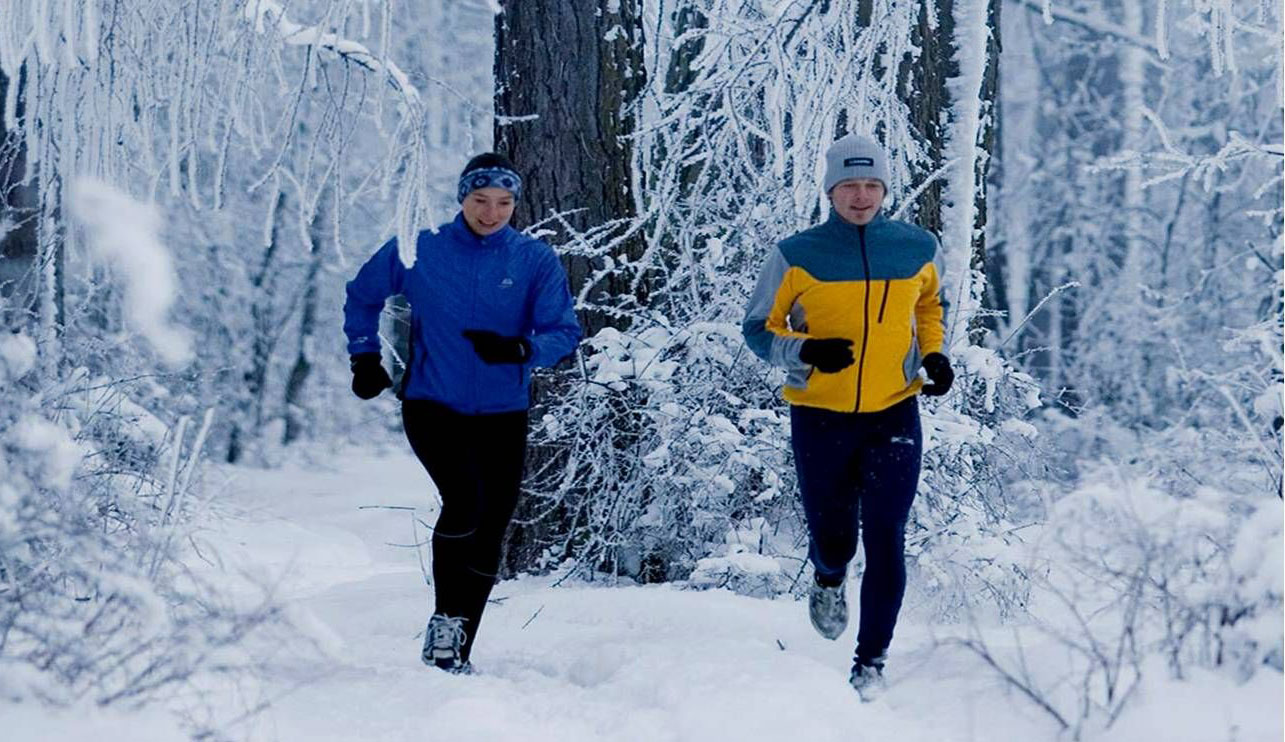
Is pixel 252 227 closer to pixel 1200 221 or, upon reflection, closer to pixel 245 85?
pixel 1200 221

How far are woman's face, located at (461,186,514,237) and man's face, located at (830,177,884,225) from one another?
3.29ft

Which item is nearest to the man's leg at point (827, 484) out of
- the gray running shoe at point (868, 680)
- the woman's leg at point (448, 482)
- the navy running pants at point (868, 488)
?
the navy running pants at point (868, 488)

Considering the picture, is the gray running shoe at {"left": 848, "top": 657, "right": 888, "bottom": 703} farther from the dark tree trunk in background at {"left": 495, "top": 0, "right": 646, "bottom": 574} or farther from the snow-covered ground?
the dark tree trunk in background at {"left": 495, "top": 0, "right": 646, "bottom": 574}

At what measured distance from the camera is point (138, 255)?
10.9 feet

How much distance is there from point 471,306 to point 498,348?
0.20 meters

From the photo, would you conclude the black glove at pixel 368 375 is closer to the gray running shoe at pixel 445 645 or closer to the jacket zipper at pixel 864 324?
the gray running shoe at pixel 445 645

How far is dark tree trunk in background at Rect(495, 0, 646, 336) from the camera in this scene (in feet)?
19.5

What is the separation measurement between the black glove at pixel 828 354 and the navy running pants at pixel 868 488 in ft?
0.64

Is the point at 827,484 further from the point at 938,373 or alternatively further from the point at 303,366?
the point at 303,366

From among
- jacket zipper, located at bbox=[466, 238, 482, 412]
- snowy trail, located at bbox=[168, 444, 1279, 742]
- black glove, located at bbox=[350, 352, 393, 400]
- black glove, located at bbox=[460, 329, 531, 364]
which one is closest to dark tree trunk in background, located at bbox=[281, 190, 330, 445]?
snowy trail, located at bbox=[168, 444, 1279, 742]

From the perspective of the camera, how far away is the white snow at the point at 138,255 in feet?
10.8

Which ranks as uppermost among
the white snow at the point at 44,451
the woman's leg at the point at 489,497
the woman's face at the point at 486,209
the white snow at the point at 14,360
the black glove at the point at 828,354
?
the woman's face at the point at 486,209

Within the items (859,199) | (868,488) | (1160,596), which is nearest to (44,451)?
(868,488)

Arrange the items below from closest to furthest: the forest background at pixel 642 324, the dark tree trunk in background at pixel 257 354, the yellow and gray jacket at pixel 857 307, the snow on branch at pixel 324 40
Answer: the forest background at pixel 642 324
the yellow and gray jacket at pixel 857 307
the snow on branch at pixel 324 40
the dark tree trunk in background at pixel 257 354
